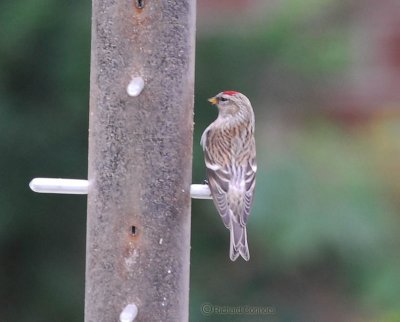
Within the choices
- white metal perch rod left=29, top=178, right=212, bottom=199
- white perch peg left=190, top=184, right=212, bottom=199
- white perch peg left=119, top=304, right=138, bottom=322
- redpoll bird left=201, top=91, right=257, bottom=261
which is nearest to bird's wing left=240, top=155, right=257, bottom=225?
redpoll bird left=201, top=91, right=257, bottom=261

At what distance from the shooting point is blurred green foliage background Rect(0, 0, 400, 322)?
5523 mm

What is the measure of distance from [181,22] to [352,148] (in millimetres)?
1584

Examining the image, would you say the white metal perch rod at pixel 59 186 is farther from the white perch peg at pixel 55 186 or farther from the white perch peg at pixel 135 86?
the white perch peg at pixel 135 86

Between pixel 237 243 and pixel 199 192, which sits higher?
pixel 199 192

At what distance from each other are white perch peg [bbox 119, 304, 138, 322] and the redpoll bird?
51 centimetres

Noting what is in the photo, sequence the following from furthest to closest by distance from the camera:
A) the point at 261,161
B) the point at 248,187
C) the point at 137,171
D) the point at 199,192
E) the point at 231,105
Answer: the point at 261,161, the point at 231,105, the point at 248,187, the point at 199,192, the point at 137,171

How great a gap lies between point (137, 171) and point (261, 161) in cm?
144

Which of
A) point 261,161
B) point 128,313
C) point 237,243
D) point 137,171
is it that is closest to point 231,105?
point 261,161

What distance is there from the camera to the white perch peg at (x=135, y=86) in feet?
13.4

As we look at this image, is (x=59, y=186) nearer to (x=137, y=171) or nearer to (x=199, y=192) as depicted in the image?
(x=137, y=171)

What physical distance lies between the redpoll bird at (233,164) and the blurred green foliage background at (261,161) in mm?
499

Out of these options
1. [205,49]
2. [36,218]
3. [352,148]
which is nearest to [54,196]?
[36,218]

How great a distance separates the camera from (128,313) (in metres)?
4.04

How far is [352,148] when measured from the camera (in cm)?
562
